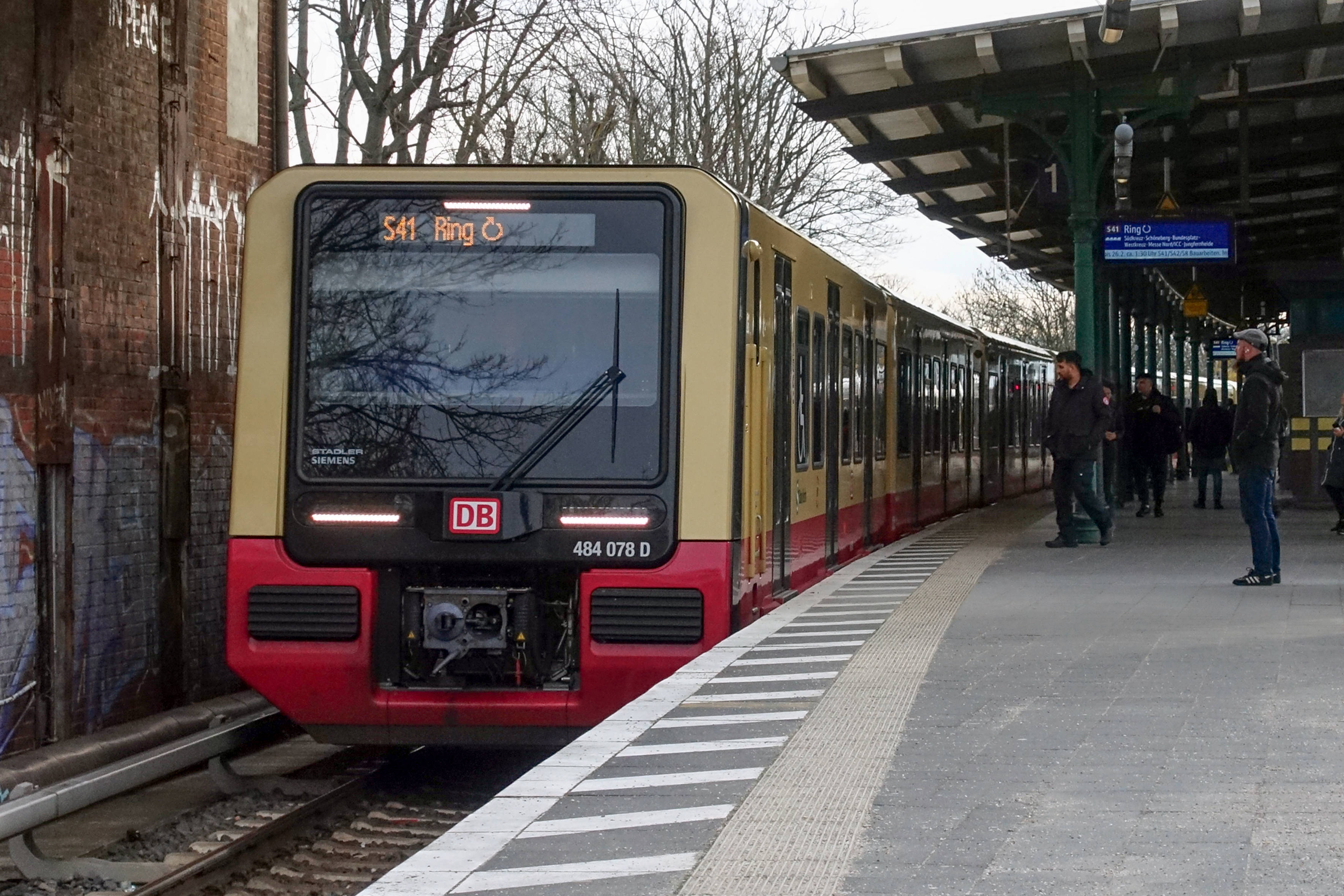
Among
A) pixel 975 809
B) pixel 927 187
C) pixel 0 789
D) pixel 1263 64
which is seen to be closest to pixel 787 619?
pixel 0 789

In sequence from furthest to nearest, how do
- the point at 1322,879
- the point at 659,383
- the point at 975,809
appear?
1. the point at 659,383
2. the point at 975,809
3. the point at 1322,879

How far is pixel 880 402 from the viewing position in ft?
55.9

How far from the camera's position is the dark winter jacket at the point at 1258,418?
12.5m

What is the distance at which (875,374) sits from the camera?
16609 mm

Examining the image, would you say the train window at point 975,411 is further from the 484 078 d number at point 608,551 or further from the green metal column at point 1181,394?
the 484 078 d number at point 608,551

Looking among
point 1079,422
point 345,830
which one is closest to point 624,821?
point 345,830

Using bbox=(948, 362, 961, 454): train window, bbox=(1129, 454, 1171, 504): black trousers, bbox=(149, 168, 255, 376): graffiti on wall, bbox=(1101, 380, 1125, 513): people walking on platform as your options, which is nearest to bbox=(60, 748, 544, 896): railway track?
bbox=(149, 168, 255, 376): graffiti on wall

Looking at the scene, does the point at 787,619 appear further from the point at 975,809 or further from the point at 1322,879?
the point at 1322,879

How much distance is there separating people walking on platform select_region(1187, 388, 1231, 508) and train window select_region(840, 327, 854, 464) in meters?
9.35

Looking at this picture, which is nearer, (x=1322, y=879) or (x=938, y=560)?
(x=1322, y=879)

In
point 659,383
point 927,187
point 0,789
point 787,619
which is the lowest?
point 0,789

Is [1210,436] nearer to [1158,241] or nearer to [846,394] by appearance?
[1158,241]

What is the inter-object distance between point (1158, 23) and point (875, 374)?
389cm

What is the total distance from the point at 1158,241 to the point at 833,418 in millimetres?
6268
